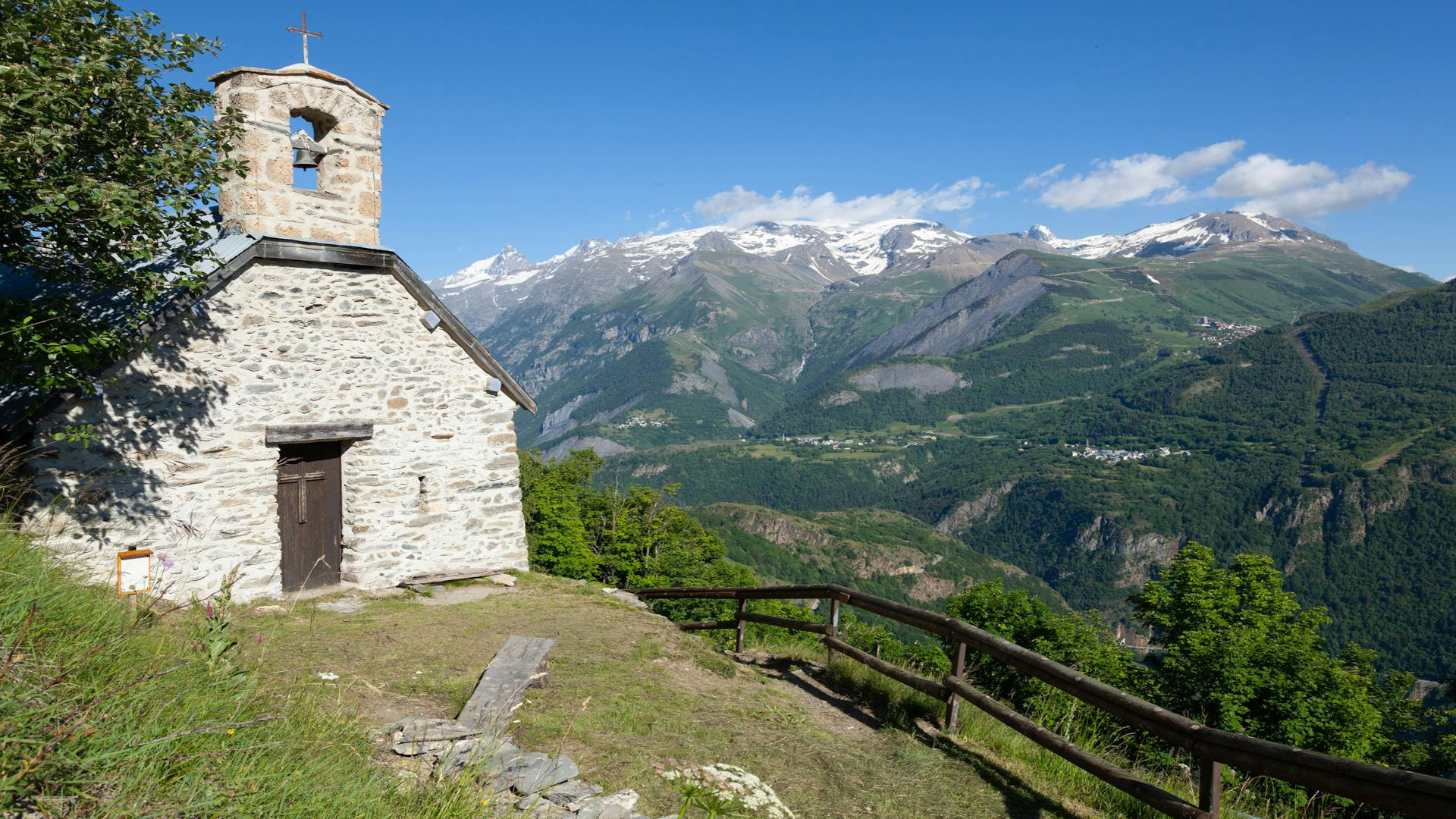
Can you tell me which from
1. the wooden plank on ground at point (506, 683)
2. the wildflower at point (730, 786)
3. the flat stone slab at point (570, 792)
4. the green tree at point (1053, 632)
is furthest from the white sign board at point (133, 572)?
the green tree at point (1053, 632)

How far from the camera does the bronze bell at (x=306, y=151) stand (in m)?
12.6

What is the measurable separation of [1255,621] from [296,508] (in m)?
33.3

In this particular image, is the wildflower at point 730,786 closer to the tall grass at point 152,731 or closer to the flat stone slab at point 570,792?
the flat stone slab at point 570,792

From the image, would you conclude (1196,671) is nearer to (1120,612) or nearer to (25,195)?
(25,195)

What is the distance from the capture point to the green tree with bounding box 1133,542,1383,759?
86.3ft

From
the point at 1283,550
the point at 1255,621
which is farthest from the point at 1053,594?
the point at 1255,621

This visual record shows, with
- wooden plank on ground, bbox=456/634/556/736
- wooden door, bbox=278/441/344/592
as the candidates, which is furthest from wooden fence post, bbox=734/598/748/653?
wooden door, bbox=278/441/344/592

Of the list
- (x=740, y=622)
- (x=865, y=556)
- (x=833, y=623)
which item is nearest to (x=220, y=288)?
(x=740, y=622)

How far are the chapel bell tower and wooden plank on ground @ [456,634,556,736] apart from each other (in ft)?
26.6

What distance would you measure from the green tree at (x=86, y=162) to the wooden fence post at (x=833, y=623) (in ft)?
27.3

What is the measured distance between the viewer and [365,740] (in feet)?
16.9

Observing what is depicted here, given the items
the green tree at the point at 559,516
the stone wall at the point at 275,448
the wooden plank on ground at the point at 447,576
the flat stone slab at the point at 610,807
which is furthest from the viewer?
the green tree at the point at 559,516

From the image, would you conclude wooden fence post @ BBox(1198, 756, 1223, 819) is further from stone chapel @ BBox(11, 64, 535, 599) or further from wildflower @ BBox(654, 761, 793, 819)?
stone chapel @ BBox(11, 64, 535, 599)

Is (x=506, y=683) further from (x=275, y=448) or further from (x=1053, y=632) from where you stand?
(x=1053, y=632)
